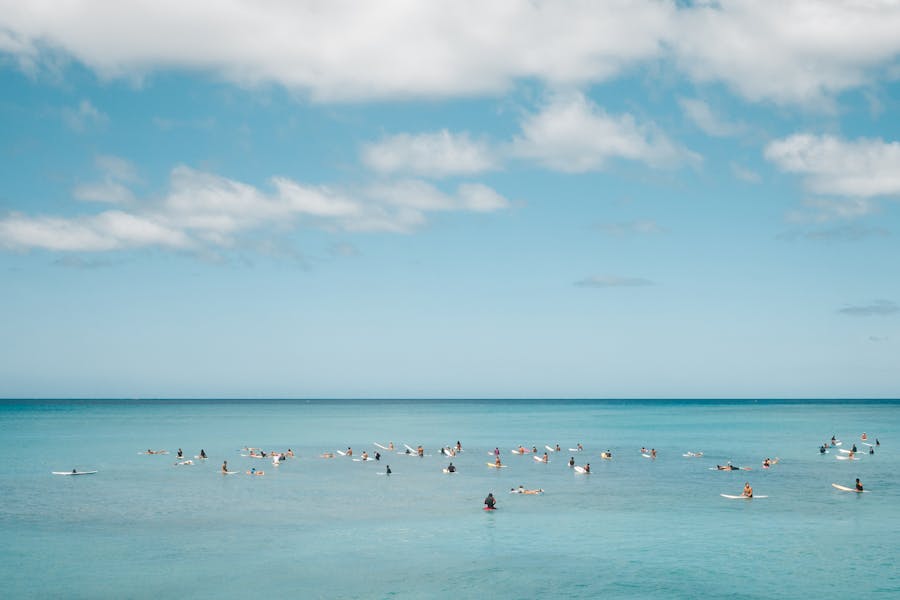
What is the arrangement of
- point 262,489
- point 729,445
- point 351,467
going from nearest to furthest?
point 262,489 < point 351,467 < point 729,445

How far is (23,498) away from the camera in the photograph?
57719 millimetres

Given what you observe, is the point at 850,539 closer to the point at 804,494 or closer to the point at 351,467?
the point at 804,494

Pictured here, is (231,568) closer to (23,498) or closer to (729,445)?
(23,498)

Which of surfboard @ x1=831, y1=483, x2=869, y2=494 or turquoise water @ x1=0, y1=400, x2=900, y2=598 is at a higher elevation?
surfboard @ x1=831, y1=483, x2=869, y2=494

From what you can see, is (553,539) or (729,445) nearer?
(553,539)

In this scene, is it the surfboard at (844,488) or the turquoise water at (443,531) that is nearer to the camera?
the turquoise water at (443,531)

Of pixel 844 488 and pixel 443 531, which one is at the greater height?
pixel 844 488

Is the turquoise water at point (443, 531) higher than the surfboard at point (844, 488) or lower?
lower

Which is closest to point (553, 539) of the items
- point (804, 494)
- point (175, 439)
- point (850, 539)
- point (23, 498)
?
point (850, 539)

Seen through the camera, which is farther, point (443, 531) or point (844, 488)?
point (844, 488)

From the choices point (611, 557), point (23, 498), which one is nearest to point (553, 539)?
point (611, 557)

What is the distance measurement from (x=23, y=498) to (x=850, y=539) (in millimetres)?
54625

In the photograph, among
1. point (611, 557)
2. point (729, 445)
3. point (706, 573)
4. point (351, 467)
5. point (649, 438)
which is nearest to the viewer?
point (706, 573)

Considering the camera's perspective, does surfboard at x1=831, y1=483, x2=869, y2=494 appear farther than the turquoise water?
Yes
